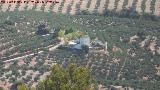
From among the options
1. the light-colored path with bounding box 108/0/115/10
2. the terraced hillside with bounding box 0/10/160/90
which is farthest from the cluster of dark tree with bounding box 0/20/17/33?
the light-colored path with bounding box 108/0/115/10

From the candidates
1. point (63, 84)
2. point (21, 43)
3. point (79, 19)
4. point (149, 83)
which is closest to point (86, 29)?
point (79, 19)

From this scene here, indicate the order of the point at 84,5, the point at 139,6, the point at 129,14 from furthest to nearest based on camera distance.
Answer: the point at 84,5 → the point at 139,6 → the point at 129,14

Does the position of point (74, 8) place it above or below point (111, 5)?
below

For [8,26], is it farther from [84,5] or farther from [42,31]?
[84,5]

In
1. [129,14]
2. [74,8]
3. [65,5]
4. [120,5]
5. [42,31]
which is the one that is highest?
[120,5]

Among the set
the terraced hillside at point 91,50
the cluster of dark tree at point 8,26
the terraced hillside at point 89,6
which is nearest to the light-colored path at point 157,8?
the terraced hillside at point 89,6

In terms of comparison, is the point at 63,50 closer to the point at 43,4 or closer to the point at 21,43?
the point at 21,43

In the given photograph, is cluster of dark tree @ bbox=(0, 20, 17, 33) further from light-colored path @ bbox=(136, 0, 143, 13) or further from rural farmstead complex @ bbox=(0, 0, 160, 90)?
light-colored path @ bbox=(136, 0, 143, 13)

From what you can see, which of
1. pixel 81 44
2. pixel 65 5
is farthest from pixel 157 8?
pixel 81 44

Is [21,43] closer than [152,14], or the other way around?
[21,43]
